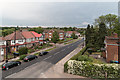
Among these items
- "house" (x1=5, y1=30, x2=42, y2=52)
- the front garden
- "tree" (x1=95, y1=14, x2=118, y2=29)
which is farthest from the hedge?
"tree" (x1=95, y1=14, x2=118, y2=29)

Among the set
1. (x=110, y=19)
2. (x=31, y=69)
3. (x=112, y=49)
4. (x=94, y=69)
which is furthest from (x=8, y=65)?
(x=110, y=19)

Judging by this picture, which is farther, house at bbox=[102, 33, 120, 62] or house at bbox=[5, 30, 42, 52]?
house at bbox=[5, 30, 42, 52]

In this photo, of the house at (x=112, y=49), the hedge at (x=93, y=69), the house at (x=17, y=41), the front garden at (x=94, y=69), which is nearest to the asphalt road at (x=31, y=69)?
the hedge at (x=93, y=69)

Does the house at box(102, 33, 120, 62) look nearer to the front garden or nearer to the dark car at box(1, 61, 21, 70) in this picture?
the front garden

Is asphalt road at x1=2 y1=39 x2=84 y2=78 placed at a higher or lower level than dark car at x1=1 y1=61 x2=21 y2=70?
lower

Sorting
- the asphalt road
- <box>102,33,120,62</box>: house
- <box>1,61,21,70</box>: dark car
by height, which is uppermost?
<box>102,33,120,62</box>: house

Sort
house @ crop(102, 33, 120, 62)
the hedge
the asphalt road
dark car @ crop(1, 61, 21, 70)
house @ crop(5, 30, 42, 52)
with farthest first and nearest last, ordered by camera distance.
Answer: house @ crop(5, 30, 42, 52)
house @ crop(102, 33, 120, 62)
dark car @ crop(1, 61, 21, 70)
the asphalt road
the hedge

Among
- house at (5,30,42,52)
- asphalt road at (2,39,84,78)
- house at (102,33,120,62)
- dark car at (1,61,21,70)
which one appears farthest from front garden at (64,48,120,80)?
house at (5,30,42,52)

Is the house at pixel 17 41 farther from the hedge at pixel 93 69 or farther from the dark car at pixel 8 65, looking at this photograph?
the hedge at pixel 93 69

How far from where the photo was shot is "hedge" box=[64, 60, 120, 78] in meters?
12.8

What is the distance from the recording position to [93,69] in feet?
44.6

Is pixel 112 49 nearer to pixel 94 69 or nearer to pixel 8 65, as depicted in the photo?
pixel 94 69

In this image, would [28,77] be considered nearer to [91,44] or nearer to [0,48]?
[0,48]

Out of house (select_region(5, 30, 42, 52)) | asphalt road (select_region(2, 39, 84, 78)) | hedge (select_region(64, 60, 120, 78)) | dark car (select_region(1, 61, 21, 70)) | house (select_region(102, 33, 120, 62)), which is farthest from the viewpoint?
house (select_region(5, 30, 42, 52))
